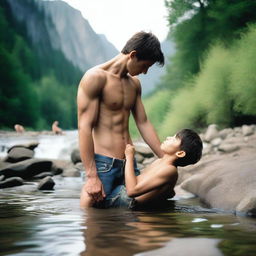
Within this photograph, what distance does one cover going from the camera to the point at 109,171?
3.91 meters

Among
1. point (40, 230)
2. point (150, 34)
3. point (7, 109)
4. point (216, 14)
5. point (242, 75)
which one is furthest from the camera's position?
point (7, 109)

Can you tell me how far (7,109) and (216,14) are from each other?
64.6 feet

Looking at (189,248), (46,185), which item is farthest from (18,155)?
(189,248)

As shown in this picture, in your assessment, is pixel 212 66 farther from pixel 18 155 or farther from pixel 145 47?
pixel 145 47

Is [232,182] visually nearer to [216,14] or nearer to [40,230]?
[40,230]

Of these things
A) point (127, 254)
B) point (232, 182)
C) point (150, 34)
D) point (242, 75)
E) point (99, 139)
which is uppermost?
point (242, 75)

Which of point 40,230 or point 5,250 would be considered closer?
point 5,250

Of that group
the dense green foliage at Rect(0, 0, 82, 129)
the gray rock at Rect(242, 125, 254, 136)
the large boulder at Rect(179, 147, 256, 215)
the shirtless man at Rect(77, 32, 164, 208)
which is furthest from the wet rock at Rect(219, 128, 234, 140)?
the dense green foliage at Rect(0, 0, 82, 129)

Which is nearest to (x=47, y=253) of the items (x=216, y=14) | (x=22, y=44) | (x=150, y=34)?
(x=150, y=34)

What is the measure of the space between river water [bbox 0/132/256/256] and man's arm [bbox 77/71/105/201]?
0.21 meters

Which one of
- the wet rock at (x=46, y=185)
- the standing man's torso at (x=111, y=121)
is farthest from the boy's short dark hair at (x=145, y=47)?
the wet rock at (x=46, y=185)

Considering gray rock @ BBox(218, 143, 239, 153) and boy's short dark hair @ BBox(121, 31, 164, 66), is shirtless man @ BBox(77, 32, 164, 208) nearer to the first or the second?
boy's short dark hair @ BBox(121, 31, 164, 66)

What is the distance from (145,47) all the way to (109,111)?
2.19 feet

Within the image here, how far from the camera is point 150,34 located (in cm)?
394
